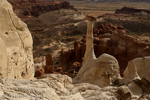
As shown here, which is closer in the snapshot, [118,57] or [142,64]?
[142,64]

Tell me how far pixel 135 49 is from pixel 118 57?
203 cm

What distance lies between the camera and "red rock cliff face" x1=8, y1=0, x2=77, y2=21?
→ 64.1m

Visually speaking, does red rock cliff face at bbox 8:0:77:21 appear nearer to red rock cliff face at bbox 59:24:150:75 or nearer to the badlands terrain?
the badlands terrain

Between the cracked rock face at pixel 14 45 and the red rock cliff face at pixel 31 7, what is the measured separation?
57.3 meters

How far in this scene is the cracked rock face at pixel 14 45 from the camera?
5316mm

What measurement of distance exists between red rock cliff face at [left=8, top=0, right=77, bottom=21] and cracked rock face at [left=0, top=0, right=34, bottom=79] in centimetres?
5730

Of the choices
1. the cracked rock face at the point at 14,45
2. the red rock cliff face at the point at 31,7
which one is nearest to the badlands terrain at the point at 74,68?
the cracked rock face at the point at 14,45

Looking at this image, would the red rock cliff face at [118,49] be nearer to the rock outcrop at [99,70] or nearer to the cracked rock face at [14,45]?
the rock outcrop at [99,70]

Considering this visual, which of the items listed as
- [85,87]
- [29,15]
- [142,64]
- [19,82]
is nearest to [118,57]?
[142,64]

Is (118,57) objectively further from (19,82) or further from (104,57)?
(19,82)

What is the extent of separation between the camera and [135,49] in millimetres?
19578

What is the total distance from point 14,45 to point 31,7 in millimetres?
69061

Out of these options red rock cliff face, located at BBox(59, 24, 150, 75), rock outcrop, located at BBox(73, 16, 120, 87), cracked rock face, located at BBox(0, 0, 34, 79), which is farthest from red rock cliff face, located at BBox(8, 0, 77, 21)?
cracked rock face, located at BBox(0, 0, 34, 79)

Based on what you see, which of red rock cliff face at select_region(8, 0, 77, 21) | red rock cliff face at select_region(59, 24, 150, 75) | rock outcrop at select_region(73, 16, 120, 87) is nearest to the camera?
rock outcrop at select_region(73, 16, 120, 87)
